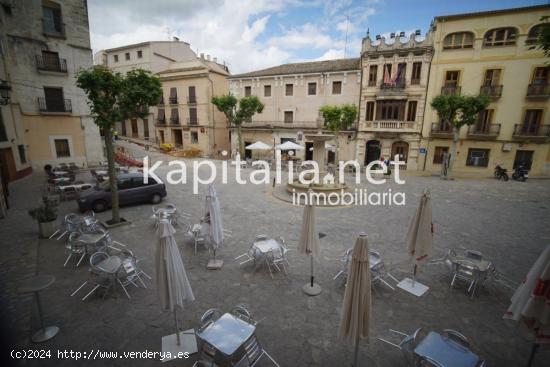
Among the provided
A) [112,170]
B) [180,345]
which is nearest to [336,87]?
[112,170]

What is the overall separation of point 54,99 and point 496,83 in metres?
36.0

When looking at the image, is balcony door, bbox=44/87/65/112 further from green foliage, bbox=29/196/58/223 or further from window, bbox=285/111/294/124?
window, bbox=285/111/294/124

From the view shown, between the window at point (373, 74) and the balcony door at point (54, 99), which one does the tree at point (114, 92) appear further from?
the window at point (373, 74)

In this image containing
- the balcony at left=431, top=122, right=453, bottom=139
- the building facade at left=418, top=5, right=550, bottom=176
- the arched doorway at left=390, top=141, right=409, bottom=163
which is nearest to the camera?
the building facade at left=418, top=5, right=550, bottom=176

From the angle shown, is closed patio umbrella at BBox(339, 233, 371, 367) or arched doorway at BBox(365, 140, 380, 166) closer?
closed patio umbrella at BBox(339, 233, 371, 367)

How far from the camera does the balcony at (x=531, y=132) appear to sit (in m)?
21.1

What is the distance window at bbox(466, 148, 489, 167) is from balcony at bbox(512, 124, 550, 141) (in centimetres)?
234

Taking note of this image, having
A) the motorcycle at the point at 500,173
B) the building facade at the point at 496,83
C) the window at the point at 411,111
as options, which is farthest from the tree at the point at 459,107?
the window at the point at 411,111

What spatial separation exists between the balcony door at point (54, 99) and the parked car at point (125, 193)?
44.4ft

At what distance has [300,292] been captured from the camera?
20.6ft

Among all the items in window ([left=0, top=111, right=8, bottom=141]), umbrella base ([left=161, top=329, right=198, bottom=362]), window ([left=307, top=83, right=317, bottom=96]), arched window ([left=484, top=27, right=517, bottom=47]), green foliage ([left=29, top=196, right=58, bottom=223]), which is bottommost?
umbrella base ([left=161, top=329, right=198, bottom=362])

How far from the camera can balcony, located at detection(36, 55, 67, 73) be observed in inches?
776

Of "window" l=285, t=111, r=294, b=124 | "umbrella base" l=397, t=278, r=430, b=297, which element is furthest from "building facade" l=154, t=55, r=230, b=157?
"umbrella base" l=397, t=278, r=430, b=297

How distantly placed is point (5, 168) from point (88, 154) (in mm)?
7728
